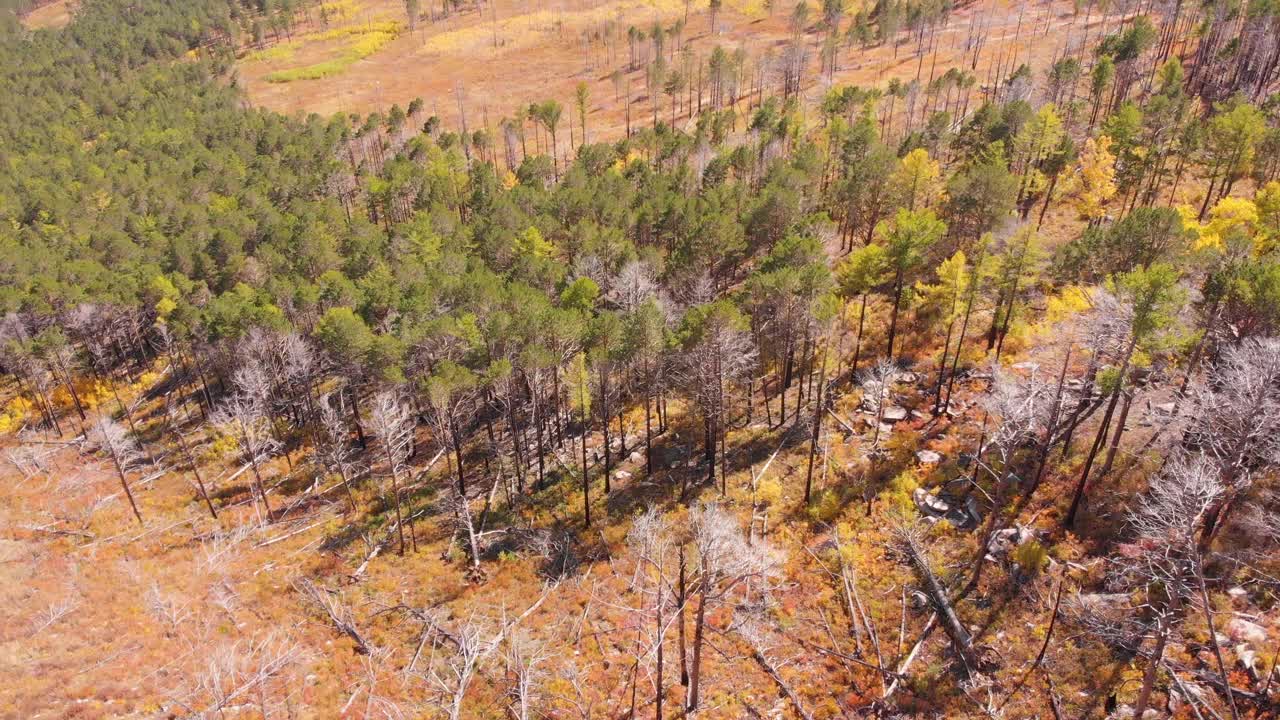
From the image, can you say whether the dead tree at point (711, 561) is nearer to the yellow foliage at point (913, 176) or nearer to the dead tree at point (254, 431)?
the dead tree at point (254, 431)

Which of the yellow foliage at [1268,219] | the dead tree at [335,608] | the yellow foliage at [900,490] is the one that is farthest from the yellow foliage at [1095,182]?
the dead tree at [335,608]

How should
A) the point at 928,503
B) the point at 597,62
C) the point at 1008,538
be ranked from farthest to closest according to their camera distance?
the point at 597,62, the point at 928,503, the point at 1008,538

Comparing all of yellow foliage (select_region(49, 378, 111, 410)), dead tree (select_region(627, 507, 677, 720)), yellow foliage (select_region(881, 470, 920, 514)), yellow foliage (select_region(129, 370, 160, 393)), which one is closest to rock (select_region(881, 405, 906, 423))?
yellow foliage (select_region(881, 470, 920, 514))

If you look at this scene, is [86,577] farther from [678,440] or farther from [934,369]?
[934,369]

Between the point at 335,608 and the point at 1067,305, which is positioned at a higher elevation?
the point at 1067,305

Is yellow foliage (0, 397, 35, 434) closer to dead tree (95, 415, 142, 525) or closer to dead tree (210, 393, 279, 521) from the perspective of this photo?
dead tree (95, 415, 142, 525)

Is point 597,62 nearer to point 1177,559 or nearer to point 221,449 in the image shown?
point 221,449

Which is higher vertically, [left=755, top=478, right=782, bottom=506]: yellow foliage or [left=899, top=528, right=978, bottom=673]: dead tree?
[left=899, top=528, right=978, bottom=673]: dead tree

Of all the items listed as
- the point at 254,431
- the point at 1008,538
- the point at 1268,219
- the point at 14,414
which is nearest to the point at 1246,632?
the point at 1008,538
